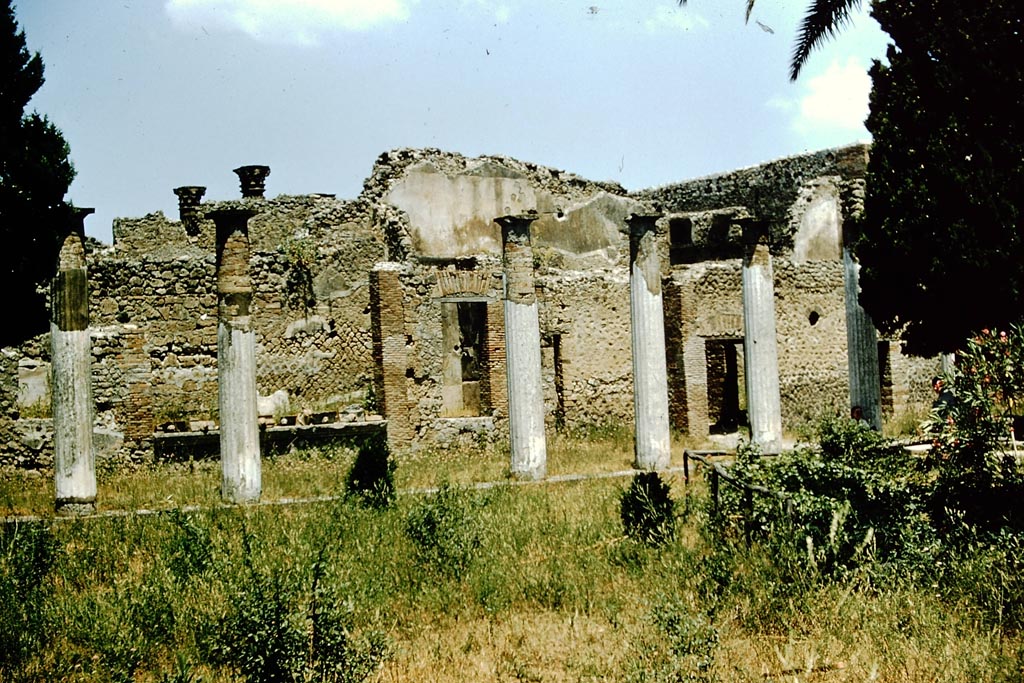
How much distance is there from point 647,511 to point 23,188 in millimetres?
9932

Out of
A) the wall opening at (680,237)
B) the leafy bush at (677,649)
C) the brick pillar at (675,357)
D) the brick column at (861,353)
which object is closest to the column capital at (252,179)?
the wall opening at (680,237)

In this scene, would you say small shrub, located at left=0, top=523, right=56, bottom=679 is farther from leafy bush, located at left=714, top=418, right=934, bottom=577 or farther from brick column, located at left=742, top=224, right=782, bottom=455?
brick column, located at left=742, top=224, right=782, bottom=455

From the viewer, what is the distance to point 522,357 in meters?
12.2

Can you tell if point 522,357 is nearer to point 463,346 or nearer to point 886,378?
point 463,346

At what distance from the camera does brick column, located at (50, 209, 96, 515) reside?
34.6 feet

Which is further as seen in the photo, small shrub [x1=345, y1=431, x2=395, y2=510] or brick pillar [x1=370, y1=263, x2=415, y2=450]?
brick pillar [x1=370, y1=263, x2=415, y2=450]

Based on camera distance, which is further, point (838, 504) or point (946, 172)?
point (946, 172)

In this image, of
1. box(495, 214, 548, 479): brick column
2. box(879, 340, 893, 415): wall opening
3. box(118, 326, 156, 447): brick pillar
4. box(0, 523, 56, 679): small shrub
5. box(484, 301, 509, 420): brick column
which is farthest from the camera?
box(879, 340, 893, 415): wall opening

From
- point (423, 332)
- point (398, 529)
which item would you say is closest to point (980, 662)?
point (398, 529)

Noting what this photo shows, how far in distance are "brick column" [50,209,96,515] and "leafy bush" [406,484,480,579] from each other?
4.30 m

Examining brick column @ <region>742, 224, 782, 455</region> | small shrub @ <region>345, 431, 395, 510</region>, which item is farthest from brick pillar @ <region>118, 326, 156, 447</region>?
brick column @ <region>742, 224, 782, 455</region>

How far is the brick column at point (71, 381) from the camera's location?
10.5m

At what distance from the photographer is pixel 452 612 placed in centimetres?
652

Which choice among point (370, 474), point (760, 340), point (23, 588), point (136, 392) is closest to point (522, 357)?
point (370, 474)
